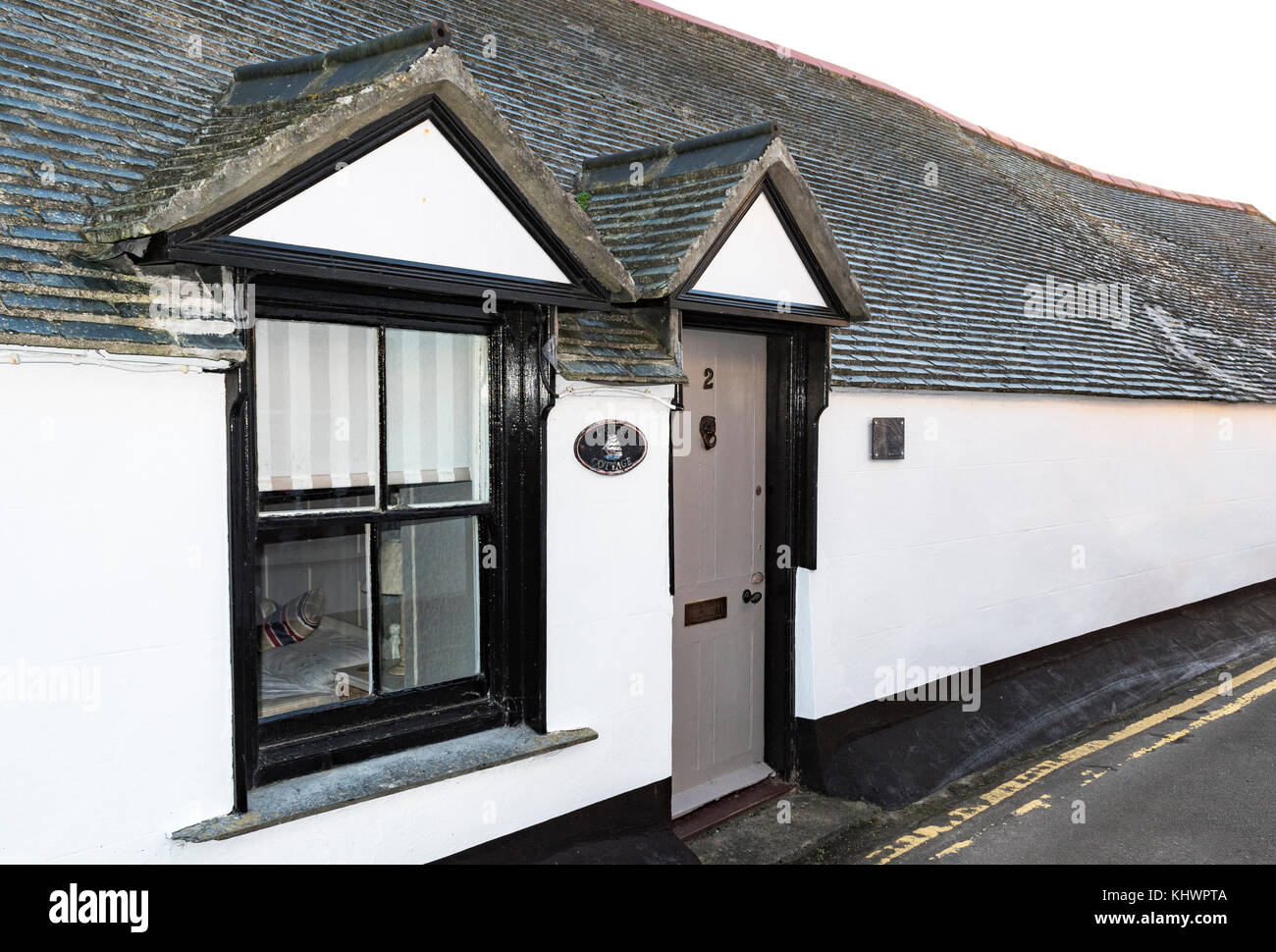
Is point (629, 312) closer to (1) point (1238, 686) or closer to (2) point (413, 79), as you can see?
(2) point (413, 79)

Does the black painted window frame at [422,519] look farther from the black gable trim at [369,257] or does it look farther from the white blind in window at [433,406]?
the black gable trim at [369,257]

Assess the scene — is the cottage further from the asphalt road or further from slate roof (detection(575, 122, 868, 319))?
the asphalt road

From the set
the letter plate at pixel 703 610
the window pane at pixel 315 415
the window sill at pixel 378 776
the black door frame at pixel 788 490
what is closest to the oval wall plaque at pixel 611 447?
the window pane at pixel 315 415

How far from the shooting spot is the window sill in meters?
3.99

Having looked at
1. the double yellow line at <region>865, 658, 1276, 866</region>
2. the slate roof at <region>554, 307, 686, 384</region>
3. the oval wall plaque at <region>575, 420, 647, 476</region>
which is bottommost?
the double yellow line at <region>865, 658, 1276, 866</region>

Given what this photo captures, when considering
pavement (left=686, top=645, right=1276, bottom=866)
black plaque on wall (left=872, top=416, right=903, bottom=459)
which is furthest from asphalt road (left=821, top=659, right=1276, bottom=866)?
black plaque on wall (left=872, top=416, right=903, bottom=459)

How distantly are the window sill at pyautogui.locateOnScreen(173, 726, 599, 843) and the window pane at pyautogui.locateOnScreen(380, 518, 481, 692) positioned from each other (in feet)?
1.13

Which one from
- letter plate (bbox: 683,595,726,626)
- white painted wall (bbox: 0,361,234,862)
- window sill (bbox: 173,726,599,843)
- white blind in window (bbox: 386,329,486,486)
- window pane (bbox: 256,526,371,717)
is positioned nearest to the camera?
white painted wall (bbox: 0,361,234,862)

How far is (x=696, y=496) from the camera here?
21.0ft

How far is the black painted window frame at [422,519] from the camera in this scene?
13.6ft
